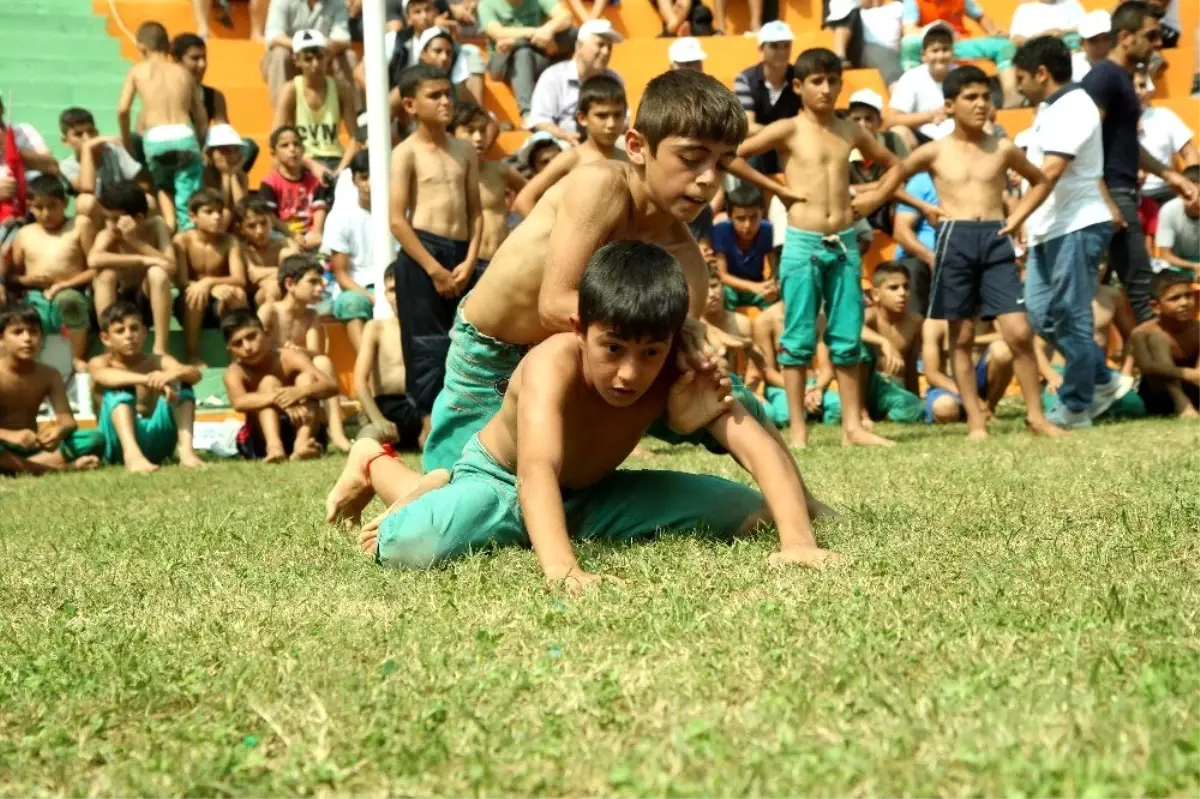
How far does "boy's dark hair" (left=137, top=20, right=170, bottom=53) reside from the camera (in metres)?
12.5

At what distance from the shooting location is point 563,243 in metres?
4.60

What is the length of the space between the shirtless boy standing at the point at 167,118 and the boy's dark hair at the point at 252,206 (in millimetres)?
440

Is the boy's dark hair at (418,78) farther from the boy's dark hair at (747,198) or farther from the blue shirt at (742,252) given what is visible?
the blue shirt at (742,252)

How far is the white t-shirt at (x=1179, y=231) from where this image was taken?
11.7 meters

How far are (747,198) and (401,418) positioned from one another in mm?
2997

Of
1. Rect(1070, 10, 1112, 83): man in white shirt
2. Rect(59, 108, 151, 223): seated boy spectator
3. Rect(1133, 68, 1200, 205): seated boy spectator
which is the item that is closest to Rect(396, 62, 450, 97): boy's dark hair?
Rect(59, 108, 151, 223): seated boy spectator

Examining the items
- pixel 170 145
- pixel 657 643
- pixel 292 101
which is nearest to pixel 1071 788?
pixel 657 643

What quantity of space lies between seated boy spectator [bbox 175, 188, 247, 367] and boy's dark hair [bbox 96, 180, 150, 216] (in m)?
0.36

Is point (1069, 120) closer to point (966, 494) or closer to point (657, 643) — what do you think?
point (966, 494)

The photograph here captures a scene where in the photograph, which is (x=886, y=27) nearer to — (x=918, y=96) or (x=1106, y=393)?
(x=918, y=96)

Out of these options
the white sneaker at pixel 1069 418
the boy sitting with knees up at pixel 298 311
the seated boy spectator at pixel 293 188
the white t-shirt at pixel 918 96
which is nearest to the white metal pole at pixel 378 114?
the boy sitting with knees up at pixel 298 311

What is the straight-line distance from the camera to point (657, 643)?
3.16 m

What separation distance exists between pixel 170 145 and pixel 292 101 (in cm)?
127

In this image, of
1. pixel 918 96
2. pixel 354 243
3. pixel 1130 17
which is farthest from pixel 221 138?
pixel 1130 17
